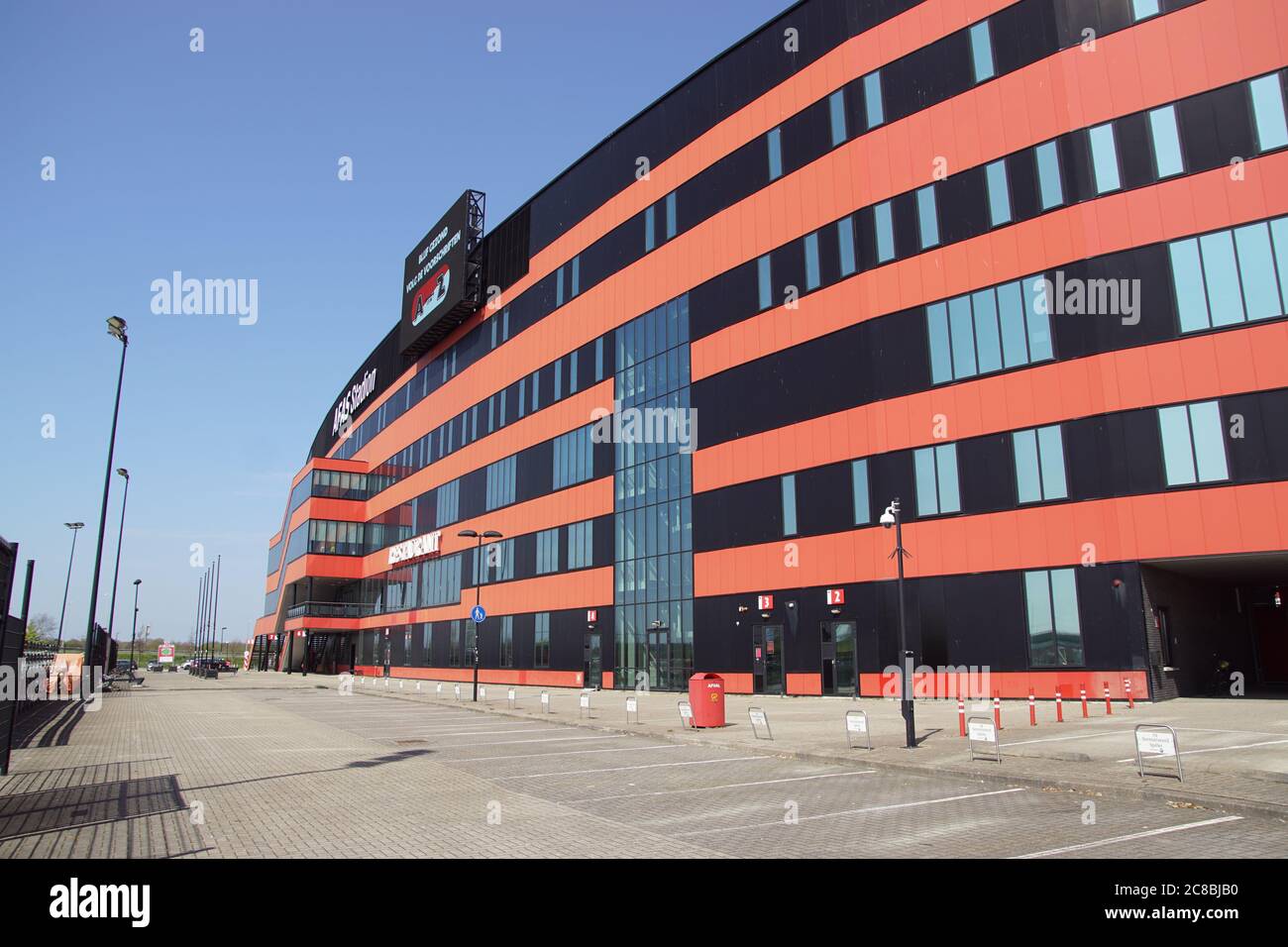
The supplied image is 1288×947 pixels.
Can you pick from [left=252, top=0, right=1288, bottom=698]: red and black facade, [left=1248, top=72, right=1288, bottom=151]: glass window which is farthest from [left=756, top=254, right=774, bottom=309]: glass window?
[left=1248, top=72, right=1288, bottom=151]: glass window

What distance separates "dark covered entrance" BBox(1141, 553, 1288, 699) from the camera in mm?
25297

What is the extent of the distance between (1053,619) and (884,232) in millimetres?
15434

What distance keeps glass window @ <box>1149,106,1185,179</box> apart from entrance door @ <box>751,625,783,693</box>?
20.5 meters

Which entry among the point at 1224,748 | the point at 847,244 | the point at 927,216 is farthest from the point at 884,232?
the point at 1224,748

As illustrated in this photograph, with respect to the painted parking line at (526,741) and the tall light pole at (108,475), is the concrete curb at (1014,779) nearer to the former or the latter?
the painted parking line at (526,741)

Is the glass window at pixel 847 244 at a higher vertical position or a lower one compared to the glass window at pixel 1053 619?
higher

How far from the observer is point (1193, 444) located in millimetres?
→ 24531

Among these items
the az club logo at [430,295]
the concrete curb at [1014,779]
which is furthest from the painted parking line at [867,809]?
the az club logo at [430,295]

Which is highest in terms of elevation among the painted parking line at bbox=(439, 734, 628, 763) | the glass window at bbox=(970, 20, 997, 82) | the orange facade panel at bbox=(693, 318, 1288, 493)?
the glass window at bbox=(970, 20, 997, 82)

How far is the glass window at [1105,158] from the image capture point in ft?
88.2

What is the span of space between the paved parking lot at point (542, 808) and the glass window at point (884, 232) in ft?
69.8

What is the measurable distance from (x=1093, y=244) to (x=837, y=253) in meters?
9.69

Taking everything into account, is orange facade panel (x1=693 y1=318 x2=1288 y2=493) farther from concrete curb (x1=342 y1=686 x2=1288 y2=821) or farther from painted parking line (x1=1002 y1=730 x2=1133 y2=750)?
concrete curb (x1=342 y1=686 x2=1288 y2=821)
